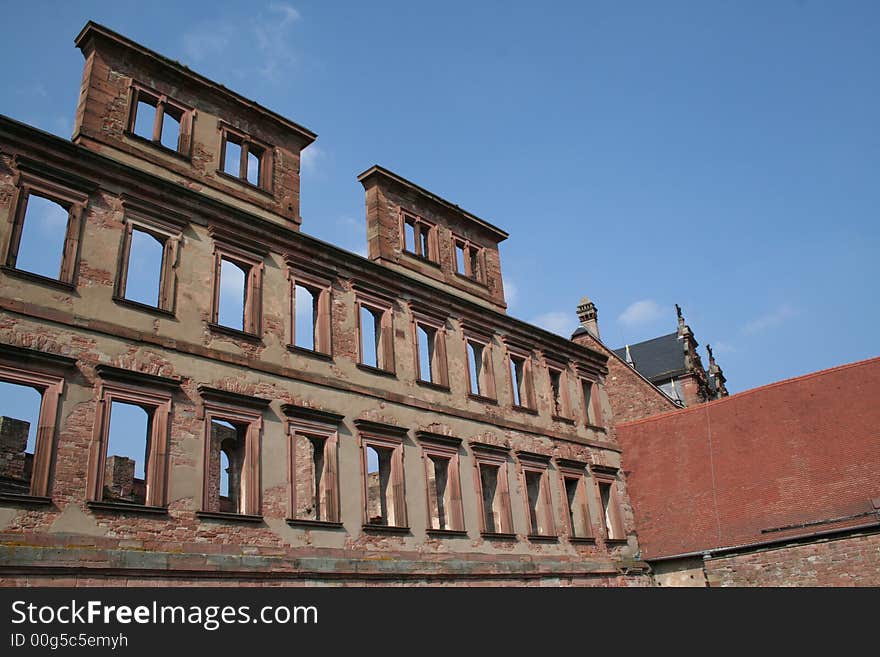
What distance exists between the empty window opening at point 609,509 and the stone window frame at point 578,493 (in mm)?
1184

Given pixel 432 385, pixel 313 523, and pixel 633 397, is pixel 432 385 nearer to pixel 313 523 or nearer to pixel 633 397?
pixel 313 523

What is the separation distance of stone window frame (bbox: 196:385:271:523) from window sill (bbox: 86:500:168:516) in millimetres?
1004

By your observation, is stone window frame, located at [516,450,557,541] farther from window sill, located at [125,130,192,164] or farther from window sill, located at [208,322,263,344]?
window sill, located at [125,130,192,164]

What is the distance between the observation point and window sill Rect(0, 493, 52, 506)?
1291 centimetres

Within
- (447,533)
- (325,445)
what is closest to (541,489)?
(447,533)

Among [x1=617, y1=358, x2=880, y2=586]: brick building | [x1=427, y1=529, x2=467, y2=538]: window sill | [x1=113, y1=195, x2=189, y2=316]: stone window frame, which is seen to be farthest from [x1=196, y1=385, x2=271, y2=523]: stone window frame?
[x1=617, y1=358, x2=880, y2=586]: brick building

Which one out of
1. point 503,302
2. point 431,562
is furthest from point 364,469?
point 503,302

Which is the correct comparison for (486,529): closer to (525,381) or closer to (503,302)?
(525,381)

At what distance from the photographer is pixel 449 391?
2231 centimetres

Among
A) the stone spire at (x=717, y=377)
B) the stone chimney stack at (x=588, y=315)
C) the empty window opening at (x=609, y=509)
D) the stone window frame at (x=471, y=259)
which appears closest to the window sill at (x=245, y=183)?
the stone window frame at (x=471, y=259)

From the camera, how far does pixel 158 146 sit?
18.2m

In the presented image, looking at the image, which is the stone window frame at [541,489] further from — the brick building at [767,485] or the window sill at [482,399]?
the brick building at [767,485]

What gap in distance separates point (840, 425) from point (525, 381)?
985 centimetres

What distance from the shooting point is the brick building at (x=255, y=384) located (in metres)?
14.4
